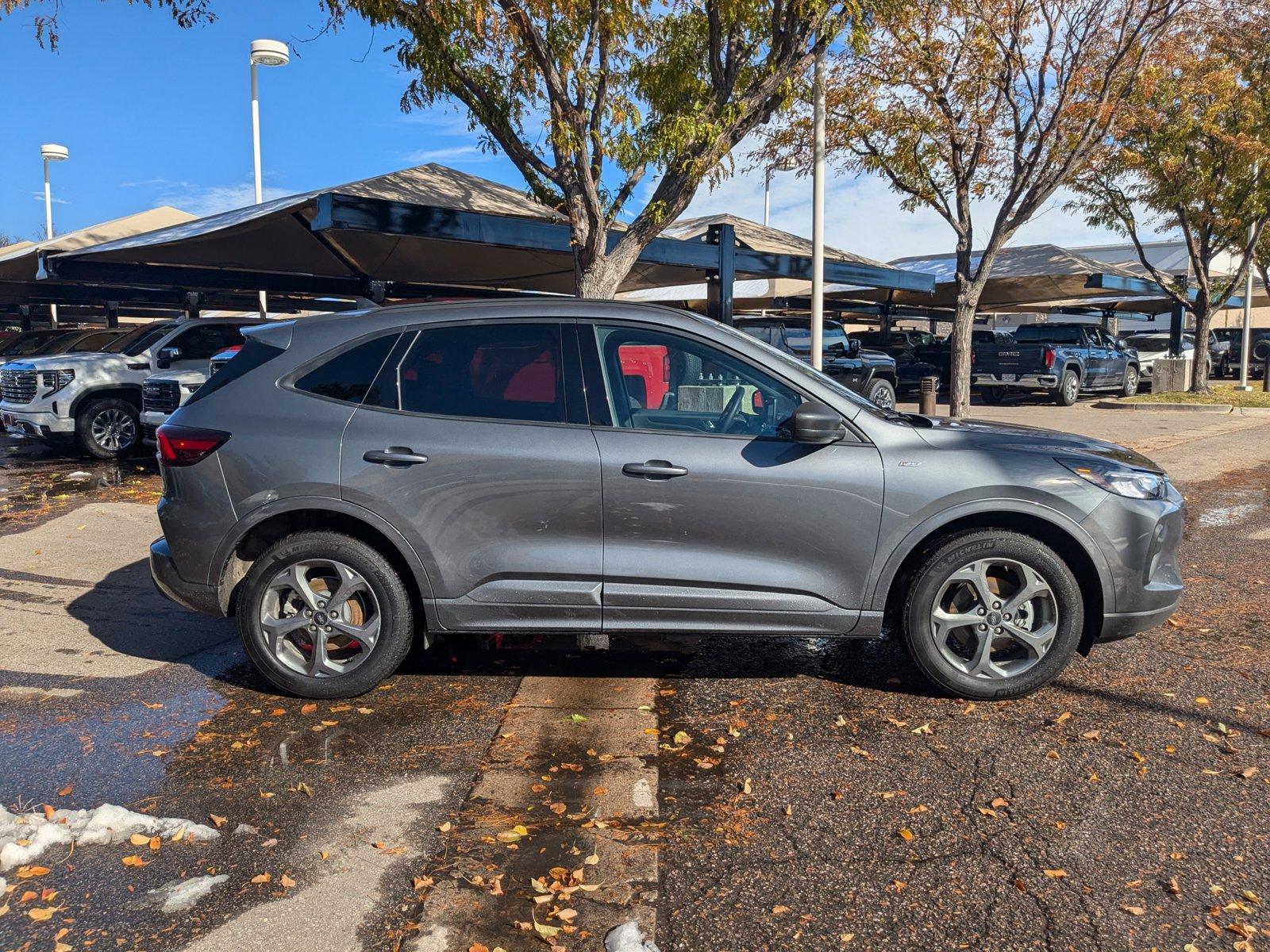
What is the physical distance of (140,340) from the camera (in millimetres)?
13891

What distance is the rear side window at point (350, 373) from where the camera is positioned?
4586mm

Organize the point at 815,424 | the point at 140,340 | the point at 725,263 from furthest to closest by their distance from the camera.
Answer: the point at 725,263, the point at 140,340, the point at 815,424

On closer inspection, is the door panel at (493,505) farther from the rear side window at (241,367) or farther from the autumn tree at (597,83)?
the autumn tree at (597,83)

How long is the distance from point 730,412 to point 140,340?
1193 centimetres

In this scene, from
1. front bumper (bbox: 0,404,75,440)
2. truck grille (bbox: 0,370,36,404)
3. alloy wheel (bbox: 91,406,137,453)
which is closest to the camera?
front bumper (bbox: 0,404,75,440)

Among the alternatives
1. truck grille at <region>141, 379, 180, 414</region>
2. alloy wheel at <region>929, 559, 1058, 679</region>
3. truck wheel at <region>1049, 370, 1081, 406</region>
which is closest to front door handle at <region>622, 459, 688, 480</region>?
alloy wheel at <region>929, 559, 1058, 679</region>

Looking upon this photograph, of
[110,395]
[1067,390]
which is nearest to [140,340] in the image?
[110,395]

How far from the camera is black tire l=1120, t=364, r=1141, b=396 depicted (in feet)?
82.3

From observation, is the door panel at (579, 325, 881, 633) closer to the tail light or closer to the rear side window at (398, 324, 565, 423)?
the rear side window at (398, 324, 565, 423)

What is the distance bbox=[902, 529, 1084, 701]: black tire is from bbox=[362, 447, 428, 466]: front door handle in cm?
224

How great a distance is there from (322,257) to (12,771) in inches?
494

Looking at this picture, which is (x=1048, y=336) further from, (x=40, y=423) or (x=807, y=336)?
(x=40, y=423)

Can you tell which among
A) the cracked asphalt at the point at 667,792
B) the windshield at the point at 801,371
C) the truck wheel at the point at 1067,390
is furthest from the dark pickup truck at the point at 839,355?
the windshield at the point at 801,371

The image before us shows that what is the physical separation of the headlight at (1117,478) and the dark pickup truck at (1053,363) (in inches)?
717
